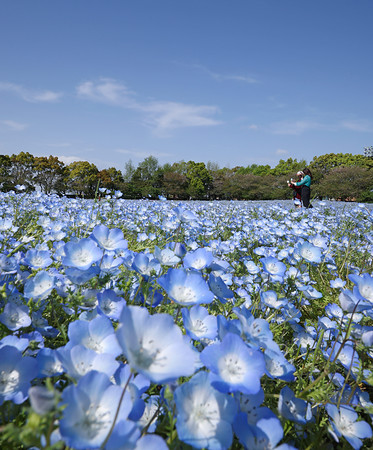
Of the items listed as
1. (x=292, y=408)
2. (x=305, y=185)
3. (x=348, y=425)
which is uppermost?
(x=305, y=185)

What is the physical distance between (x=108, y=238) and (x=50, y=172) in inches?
1450

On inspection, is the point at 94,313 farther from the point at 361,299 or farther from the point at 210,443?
the point at 361,299

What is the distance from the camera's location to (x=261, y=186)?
Answer: 38.2 meters

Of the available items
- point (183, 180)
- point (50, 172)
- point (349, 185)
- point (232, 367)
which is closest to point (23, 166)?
point (50, 172)

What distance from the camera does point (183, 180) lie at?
135 ft

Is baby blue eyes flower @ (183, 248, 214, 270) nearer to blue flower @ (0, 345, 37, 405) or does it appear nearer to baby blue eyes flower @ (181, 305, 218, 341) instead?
baby blue eyes flower @ (181, 305, 218, 341)

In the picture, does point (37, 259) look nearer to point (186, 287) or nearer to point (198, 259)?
point (198, 259)

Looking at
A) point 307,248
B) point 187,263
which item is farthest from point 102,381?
point 307,248

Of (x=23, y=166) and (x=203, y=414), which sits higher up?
(x=23, y=166)

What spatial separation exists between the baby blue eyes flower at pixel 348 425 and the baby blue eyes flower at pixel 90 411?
0.88 meters

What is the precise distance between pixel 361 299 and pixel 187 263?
77cm

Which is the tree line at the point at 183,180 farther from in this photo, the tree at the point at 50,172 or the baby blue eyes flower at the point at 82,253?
the baby blue eyes flower at the point at 82,253

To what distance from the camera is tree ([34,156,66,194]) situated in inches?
1284

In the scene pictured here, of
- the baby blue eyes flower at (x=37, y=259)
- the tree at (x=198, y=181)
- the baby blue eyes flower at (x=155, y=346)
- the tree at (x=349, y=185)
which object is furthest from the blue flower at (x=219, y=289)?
the tree at (x=198, y=181)
